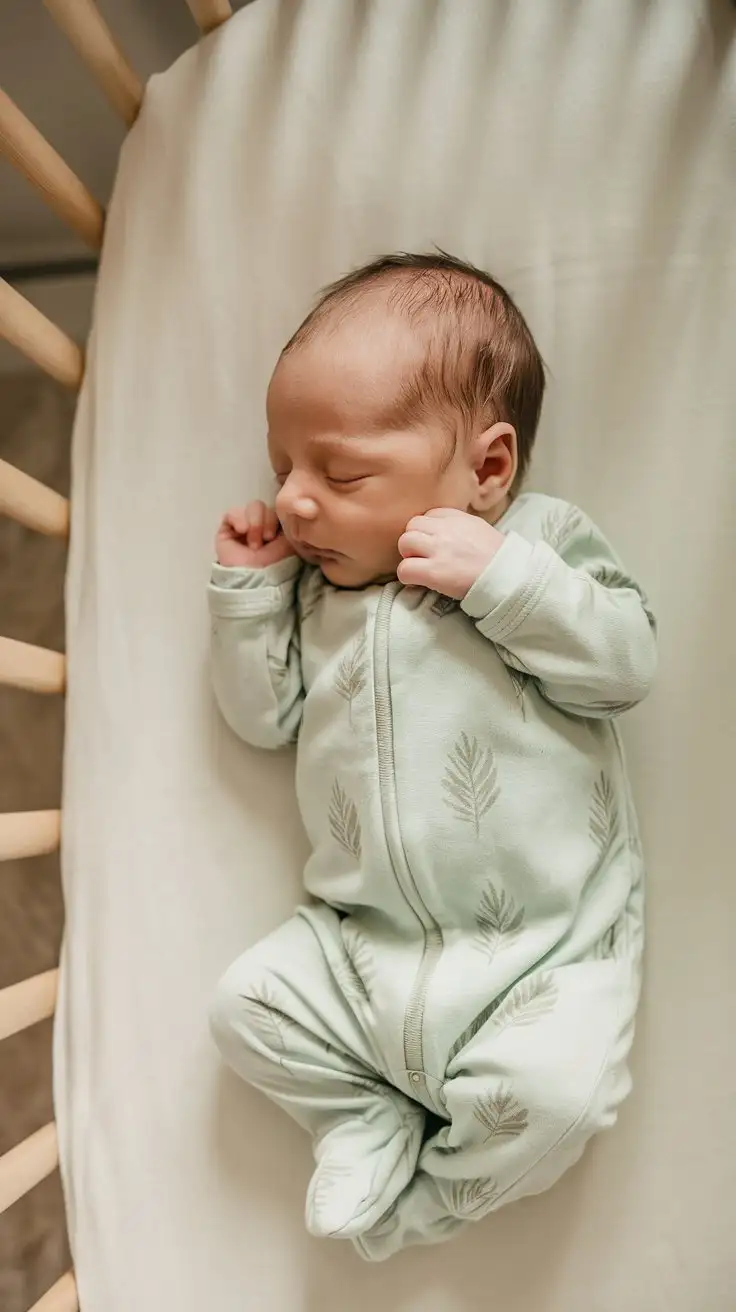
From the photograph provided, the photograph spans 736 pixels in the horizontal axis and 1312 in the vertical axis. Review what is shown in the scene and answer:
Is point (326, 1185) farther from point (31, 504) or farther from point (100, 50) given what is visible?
point (100, 50)

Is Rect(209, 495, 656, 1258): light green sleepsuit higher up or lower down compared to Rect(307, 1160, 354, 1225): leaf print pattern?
higher up

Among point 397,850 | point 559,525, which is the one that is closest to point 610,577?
point 559,525

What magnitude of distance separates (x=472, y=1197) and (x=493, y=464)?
1.82 ft

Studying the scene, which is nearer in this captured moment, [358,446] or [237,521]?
[358,446]

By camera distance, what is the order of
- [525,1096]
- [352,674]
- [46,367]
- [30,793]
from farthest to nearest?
[30,793]
[46,367]
[352,674]
[525,1096]

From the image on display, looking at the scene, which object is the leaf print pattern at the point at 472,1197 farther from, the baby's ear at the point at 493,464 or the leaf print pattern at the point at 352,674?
the baby's ear at the point at 493,464

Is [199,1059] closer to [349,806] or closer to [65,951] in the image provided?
[65,951]

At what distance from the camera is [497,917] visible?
32.3 inches

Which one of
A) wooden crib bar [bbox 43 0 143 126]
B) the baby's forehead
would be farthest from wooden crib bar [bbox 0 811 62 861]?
wooden crib bar [bbox 43 0 143 126]

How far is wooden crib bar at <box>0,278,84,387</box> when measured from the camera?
881 mm

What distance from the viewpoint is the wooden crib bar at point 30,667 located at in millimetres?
891

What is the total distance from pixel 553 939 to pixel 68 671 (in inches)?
19.7

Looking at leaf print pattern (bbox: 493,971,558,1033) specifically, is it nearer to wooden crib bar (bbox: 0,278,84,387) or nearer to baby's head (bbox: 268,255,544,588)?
baby's head (bbox: 268,255,544,588)

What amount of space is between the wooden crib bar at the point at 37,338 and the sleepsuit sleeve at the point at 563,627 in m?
0.45
